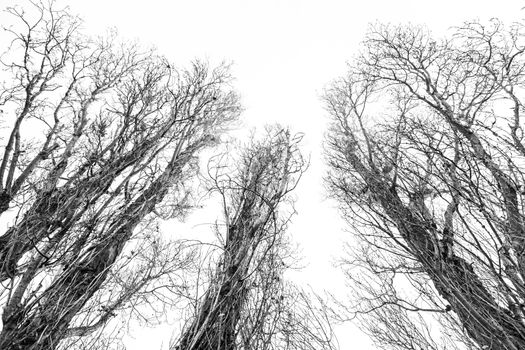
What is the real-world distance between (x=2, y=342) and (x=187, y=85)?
5.87 m

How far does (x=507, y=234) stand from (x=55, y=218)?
3.47m

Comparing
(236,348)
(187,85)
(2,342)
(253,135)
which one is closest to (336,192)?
(253,135)

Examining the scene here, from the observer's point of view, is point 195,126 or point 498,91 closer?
point 498,91

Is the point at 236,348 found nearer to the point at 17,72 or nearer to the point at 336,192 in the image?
the point at 336,192

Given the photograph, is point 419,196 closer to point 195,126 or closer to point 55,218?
point 55,218

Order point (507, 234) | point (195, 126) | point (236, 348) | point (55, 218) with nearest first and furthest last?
point (507, 234)
point (55, 218)
point (236, 348)
point (195, 126)

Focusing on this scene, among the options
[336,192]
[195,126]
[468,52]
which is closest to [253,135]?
[195,126]

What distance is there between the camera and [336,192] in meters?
7.34

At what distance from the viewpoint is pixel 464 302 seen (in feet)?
7.14

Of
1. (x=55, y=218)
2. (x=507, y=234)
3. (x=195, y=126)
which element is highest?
(x=195, y=126)

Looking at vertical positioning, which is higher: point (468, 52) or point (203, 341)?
point (468, 52)

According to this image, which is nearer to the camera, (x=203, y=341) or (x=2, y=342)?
(x=2, y=342)

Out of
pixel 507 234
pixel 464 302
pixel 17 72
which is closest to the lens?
pixel 507 234

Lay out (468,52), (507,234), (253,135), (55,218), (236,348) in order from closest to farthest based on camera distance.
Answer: (507,234) → (55,218) → (236,348) → (468,52) → (253,135)
